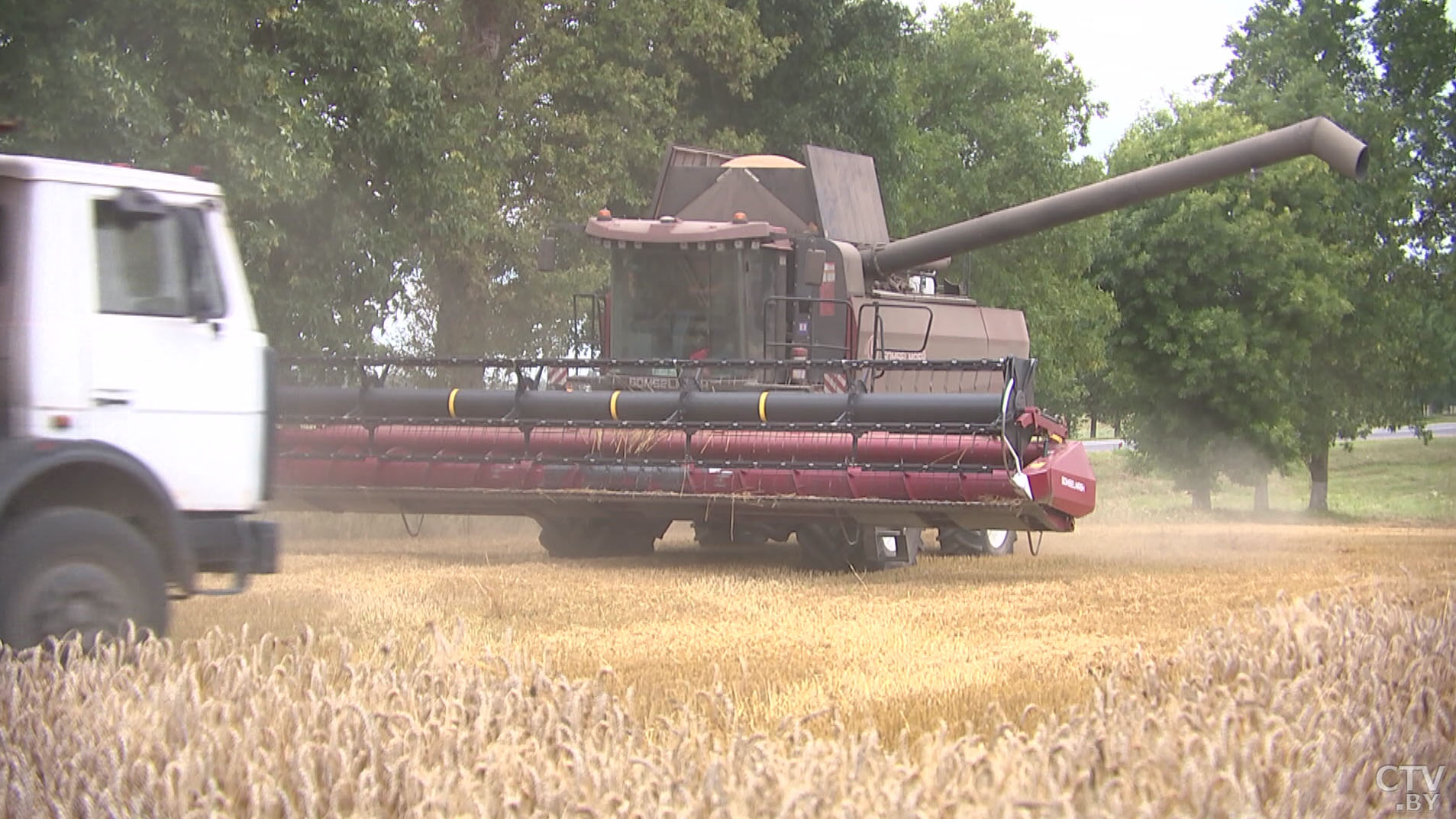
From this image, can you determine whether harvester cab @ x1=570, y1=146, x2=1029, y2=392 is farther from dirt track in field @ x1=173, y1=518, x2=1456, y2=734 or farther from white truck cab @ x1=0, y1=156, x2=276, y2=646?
white truck cab @ x1=0, y1=156, x2=276, y2=646

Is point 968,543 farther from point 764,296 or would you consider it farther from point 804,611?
point 804,611

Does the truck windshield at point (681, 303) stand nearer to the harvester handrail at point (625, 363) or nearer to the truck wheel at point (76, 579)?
the harvester handrail at point (625, 363)

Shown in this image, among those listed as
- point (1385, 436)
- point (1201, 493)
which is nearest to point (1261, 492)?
point (1201, 493)

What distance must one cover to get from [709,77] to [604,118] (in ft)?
9.91

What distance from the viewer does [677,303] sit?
14.0 m

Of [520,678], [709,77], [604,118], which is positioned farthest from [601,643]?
[709,77]

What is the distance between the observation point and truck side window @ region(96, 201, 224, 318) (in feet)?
23.6

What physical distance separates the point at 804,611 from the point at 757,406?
2659 millimetres

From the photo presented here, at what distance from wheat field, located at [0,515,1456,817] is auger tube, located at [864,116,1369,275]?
16.5 ft

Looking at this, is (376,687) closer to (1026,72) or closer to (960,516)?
(960,516)

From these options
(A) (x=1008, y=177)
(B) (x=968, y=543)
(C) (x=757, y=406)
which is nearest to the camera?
(C) (x=757, y=406)

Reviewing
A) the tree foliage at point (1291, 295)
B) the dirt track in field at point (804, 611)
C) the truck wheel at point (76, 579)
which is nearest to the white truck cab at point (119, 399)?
the truck wheel at point (76, 579)

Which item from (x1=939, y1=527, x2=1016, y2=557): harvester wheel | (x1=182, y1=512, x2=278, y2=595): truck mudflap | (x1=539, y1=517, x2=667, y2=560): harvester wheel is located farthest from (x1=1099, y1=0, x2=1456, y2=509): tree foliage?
(x1=182, y1=512, x2=278, y2=595): truck mudflap

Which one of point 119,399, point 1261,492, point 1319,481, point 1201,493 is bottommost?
point 1261,492
